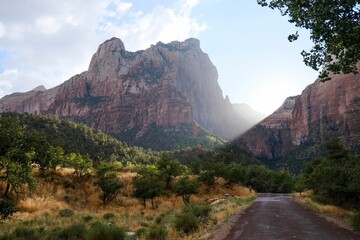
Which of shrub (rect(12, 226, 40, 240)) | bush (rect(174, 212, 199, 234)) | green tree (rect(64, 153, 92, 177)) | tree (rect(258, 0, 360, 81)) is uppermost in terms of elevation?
tree (rect(258, 0, 360, 81))

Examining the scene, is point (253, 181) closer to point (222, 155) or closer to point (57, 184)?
point (222, 155)

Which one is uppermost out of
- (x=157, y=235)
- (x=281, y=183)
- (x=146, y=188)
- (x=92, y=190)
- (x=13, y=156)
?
(x=13, y=156)

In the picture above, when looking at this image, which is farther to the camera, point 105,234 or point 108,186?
point 108,186

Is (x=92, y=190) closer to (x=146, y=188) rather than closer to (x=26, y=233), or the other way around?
(x=146, y=188)

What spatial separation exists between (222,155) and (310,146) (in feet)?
195

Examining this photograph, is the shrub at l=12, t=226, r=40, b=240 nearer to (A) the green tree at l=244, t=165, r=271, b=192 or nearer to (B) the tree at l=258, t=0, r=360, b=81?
(B) the tree at l=258, t=0, r=360, b=81

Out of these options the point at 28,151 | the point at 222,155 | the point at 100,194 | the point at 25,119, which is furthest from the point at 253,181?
the point at 28,151

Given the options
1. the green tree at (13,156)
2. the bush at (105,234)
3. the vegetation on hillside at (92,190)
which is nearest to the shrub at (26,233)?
the vegetation on hillside at (92,190)

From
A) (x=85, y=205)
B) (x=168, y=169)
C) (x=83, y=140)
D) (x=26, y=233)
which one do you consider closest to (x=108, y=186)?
(x=85, y=205)

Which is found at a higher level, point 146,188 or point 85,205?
point 146,188

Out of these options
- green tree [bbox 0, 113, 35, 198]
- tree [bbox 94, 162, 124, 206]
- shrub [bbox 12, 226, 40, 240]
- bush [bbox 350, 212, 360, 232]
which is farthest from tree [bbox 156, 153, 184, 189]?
bush [bbox 350, 212, 360, 232]

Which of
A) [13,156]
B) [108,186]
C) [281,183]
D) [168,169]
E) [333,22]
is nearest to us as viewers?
[333,22]

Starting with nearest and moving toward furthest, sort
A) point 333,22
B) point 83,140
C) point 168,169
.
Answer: point 333,22 < point 168,169 < point 83,140

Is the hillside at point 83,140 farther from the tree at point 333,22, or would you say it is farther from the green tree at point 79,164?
the tree at point 333,22
